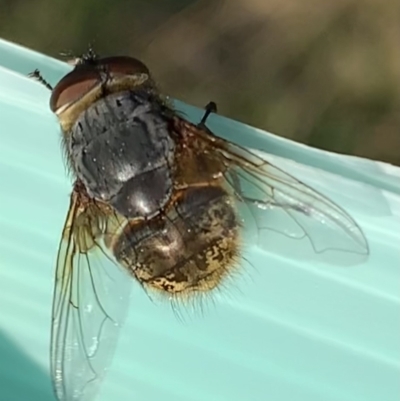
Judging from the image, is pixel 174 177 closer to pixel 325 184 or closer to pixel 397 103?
pixel 325 184

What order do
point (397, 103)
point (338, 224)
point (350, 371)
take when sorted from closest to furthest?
1. point (338, 224)
2. point (350, 371)
3. point (397, 103)

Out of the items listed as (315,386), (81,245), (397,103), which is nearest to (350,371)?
(315,386)

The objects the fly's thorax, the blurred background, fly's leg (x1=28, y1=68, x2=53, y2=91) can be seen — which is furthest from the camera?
the blurred background

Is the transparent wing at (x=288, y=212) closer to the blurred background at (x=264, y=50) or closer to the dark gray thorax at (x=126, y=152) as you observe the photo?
the dark gray thorax at (x=126, y=152)

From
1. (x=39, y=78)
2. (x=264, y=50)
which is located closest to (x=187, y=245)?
(x=39, y=78)

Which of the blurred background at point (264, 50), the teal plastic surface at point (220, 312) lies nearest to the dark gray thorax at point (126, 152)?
the teal plastic surface at point (220, 312)

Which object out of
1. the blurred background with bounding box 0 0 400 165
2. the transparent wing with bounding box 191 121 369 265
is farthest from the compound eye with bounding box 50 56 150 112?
the blurred background with bounding box 0 0 400 165

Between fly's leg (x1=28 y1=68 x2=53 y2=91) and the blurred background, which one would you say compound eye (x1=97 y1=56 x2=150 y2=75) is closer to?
fly's leg (x1=28 y1=68 x2=53 y2=91)
